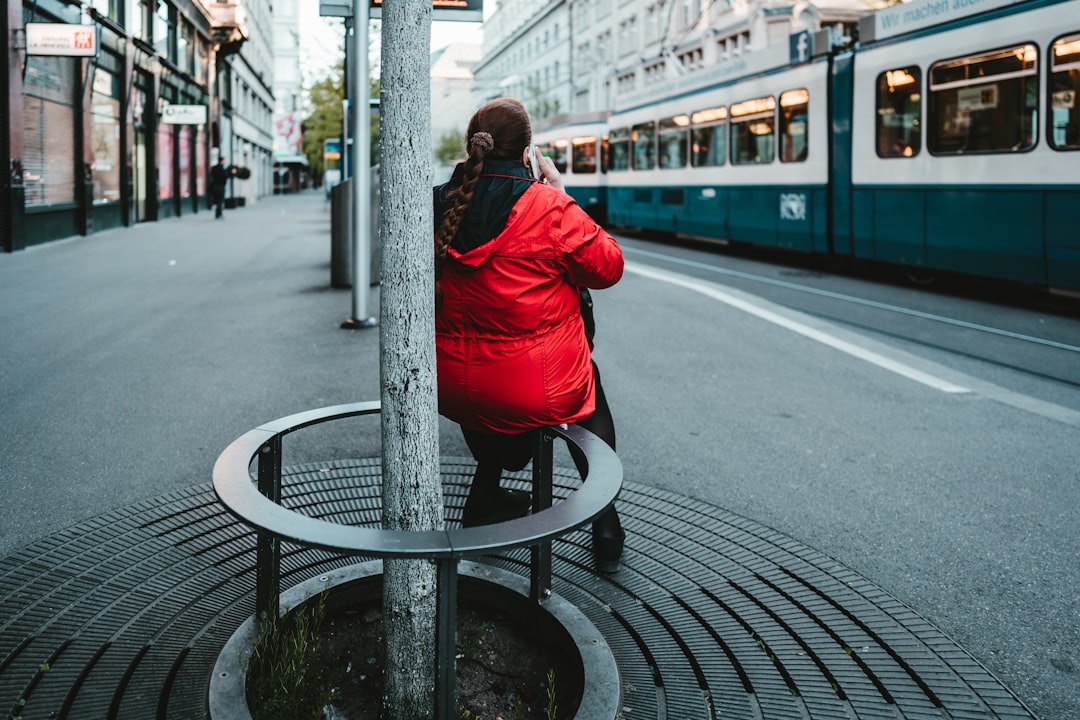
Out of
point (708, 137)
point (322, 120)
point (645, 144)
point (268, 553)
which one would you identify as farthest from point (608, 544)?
point (322, 120)

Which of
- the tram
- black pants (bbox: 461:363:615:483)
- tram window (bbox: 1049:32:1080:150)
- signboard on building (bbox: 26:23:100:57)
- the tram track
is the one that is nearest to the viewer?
black pants (bbox: 461:363:615:483)

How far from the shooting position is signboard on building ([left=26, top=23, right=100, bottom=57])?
15.7 m

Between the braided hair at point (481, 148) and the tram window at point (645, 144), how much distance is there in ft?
63.3

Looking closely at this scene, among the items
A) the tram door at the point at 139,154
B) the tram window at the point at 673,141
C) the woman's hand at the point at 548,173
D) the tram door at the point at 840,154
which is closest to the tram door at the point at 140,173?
the tram door at the point at 139,154

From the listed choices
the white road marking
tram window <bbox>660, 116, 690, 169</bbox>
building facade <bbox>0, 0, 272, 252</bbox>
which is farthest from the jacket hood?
tram window <bbox>660, 116, 690, 169</bbox>

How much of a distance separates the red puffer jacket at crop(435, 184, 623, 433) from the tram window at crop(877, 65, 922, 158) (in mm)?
10562

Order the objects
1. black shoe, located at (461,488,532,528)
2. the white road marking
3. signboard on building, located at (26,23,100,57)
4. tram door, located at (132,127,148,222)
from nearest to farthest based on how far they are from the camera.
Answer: black shoe, located at (461,488,532,528) < the white road marking < signboard on building, located at (26,23,100,57) < tram door, located at (132,127,148,222)

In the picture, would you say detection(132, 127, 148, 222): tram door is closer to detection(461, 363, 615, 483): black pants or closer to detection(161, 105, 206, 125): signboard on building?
detection(161, 105, 206, 125): signboard on building

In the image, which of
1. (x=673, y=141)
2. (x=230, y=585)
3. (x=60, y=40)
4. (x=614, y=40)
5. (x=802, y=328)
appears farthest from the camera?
(x=614, y=40)

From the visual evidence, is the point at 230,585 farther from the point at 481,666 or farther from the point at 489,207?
the point at 489,207

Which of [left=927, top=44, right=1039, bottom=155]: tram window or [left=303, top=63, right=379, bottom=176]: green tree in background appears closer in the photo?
[left=927, top=44, right=1039, bottom=155]: tram window

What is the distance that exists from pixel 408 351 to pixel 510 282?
2.02 feet

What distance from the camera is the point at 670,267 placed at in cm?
1611

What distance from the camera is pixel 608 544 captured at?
3684 millimetres
